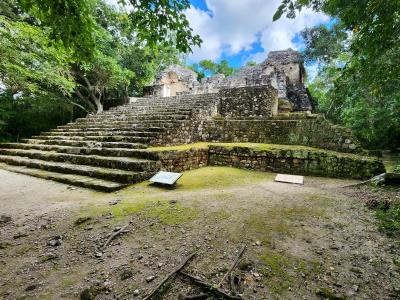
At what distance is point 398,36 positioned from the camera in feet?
8.38

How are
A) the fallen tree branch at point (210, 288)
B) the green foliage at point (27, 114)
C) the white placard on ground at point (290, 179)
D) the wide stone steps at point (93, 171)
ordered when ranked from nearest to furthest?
the fallen tree branch at point (210, 288) < the wide stone steps at point (93, 171) < the white placard on ground at point (290, 179) < the green foliage at point (27, 114)

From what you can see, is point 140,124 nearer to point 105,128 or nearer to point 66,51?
point 105,128

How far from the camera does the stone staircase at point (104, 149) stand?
4777 mm

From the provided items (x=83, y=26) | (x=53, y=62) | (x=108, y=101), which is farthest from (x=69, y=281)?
(x=108, y=101)

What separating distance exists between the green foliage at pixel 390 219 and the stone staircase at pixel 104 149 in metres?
4.20

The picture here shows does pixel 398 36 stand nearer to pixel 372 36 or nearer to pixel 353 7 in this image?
pixel 372 36

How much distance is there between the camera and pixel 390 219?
274cm

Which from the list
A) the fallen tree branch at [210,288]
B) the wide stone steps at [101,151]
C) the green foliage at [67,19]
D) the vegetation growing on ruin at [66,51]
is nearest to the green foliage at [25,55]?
the vegetation growing on ruin at [66,51]

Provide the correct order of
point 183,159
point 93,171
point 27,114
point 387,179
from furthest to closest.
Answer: point 27,114 → point 183,159 → point 93,171 → point 387,179

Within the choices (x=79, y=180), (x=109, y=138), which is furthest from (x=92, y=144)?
(x=79, y=180)

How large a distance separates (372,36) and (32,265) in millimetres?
4649

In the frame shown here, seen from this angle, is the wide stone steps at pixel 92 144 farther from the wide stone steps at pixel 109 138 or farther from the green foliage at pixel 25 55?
the green foliage at pixel 25 55

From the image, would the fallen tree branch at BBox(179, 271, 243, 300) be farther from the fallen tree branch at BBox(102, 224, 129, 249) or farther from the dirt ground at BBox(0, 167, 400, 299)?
the fallen tree branch at BBox(102, 224, 129, 249)

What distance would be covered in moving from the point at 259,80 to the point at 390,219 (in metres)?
11.2
